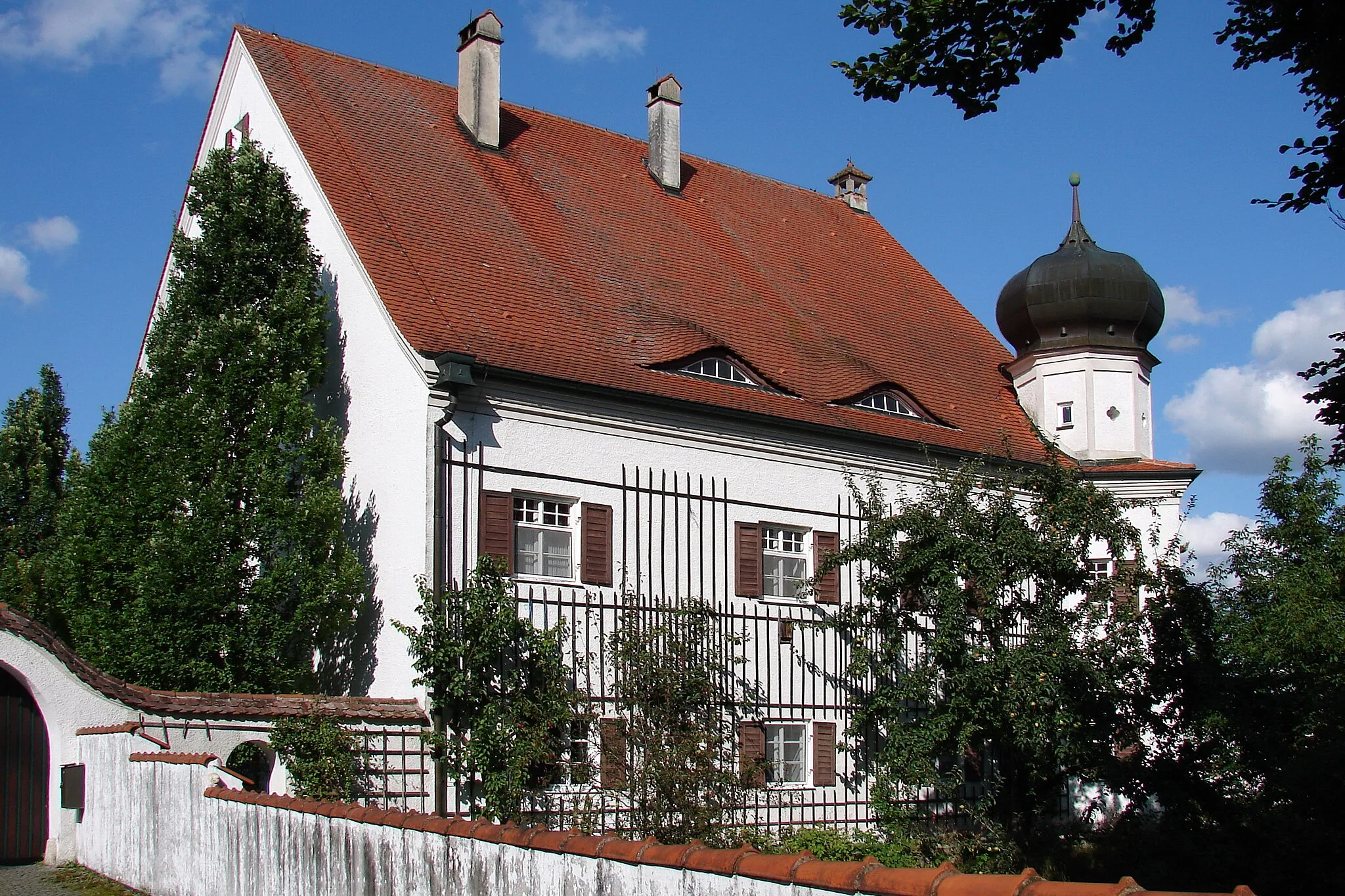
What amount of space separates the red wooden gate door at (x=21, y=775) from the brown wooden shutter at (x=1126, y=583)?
442 inches

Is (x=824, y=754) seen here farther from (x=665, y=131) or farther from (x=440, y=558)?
(x=665, y=131)

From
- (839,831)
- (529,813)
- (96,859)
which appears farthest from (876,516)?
(96,859)

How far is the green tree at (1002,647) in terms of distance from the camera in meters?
14.4

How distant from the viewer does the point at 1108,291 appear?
22984 millimetres

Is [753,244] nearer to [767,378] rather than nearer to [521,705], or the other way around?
[767,378]

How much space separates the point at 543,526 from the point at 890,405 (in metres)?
6.86

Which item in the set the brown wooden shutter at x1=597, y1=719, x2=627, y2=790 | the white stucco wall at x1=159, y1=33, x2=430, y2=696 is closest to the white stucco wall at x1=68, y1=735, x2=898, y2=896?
the white stucco wall at x1=159, y1=33, x2=430, y2=696

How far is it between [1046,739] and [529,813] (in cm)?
547

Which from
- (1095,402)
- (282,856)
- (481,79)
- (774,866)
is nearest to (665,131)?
(481,79)

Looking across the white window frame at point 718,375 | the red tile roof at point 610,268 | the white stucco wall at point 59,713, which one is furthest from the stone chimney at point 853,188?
the white stucco wall at point 59,713

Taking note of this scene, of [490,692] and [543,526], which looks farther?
[543,526]

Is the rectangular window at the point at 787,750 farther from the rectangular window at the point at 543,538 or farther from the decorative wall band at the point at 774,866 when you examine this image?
the decorative wall band at the point at 774,866

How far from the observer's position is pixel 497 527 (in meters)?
14.9

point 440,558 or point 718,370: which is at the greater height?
point 718,370
